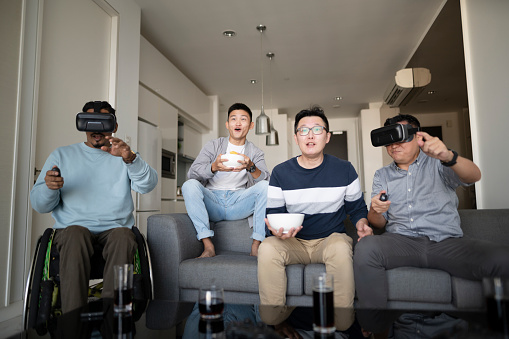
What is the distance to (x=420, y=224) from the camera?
185cm

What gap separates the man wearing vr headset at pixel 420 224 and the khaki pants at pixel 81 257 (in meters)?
1.07

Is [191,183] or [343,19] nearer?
[191,183]

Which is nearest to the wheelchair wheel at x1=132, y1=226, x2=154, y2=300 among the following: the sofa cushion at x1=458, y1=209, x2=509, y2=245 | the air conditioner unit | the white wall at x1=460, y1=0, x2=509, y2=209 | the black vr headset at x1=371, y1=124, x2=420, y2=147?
the black vr headset at x1=371, y1=124, x2=420, y2=147

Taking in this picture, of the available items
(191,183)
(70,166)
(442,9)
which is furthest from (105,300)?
(442,9)

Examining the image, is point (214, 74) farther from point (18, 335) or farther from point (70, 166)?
point (18, 335)

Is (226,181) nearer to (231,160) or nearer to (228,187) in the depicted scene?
(228,187)

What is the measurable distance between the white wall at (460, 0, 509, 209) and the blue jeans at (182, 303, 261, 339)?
2.19 metres

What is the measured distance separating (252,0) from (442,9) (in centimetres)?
194

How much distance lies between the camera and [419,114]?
13.0ft

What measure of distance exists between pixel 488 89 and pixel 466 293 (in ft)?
5.84

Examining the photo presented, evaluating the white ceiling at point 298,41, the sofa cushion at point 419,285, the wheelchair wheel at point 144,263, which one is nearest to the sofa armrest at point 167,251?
the wheelchair wheel at point 144,263

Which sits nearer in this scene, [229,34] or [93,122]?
[93,122]

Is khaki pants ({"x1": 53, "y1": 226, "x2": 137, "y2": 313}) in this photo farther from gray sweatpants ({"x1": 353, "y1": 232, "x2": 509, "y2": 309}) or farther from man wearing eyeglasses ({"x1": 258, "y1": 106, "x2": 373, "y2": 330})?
gray sweatpants ({"x1": 353, "y1": 232, "x2": 509, "y2": 309})

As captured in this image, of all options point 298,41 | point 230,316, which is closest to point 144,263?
point 230,316
